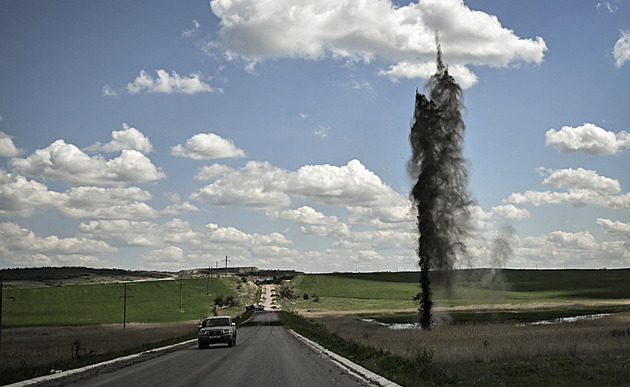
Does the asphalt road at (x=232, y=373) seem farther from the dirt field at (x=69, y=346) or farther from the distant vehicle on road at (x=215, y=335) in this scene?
the distant vehicle on road at (x=215, y=335)

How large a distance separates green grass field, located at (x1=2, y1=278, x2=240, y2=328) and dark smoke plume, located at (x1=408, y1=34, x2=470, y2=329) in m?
77.0

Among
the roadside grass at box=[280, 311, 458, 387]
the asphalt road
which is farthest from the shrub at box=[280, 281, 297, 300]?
the roadside grass at box=[280, 311, 458, 387]

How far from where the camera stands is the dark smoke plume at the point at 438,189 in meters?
58.4

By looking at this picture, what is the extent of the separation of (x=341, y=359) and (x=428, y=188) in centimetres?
3323

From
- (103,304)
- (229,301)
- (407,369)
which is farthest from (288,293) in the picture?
(407,369)

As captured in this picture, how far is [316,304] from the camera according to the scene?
482ft

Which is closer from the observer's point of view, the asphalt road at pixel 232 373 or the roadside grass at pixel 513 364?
the roadside grass at pixel 513 364

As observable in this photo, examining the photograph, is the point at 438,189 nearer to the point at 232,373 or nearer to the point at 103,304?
the point at 232,373

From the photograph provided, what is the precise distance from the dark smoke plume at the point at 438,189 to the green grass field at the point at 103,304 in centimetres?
7697

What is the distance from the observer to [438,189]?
5834 centimetres

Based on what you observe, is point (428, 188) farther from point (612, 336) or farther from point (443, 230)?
point (612, 336)

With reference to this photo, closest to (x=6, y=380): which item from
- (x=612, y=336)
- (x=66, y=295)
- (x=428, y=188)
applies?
(x=612, y=336)

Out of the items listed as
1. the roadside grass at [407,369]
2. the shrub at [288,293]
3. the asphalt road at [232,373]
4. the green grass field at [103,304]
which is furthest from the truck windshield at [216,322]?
the shrub at [288,293]

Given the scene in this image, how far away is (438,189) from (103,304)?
111918mm
